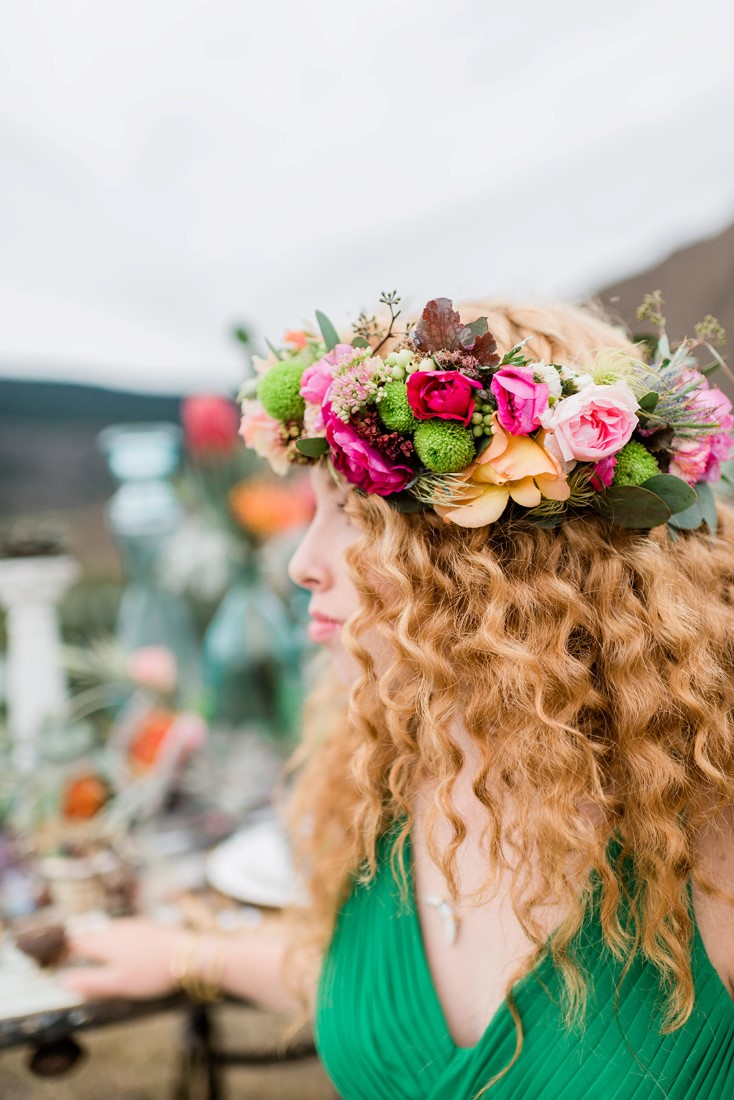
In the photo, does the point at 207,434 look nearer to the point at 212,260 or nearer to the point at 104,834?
the point at 212,260

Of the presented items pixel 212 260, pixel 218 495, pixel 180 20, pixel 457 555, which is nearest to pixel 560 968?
pixel 457 555

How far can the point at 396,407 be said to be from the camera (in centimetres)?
75

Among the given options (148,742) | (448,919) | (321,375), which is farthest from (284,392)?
(148,742)

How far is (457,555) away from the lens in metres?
0.81

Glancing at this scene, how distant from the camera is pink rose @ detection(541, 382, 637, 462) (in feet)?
2.34

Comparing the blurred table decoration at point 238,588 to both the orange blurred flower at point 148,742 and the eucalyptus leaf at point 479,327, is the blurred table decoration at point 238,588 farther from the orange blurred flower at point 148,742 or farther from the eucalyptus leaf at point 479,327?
the eucalyptus leaf at point 479,327

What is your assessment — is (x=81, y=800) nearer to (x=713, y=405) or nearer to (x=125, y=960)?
(x=125, y=960)

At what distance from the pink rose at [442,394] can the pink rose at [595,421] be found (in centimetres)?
9

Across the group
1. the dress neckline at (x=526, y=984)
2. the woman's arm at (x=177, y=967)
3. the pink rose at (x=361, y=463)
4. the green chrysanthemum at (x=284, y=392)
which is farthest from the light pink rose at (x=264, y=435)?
the woman's arm at (x=177, y=967)

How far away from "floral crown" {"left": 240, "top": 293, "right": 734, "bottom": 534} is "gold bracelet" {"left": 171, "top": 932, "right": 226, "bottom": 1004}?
807 millimetres

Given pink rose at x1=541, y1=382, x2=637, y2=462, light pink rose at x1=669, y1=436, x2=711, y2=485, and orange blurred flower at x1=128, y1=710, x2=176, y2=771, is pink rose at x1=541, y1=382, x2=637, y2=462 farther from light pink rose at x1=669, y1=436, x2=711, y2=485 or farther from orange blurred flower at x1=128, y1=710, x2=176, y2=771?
orange blurred flower at x1=128, y1=710, x2=176, y2=771

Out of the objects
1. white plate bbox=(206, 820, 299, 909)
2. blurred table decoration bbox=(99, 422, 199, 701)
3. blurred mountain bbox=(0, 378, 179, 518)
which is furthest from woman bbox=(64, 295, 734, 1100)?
blurred mountain bbox=(0, 378, 179, 518)

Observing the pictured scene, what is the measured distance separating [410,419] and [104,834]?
3.73ft

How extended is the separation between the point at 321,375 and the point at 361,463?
0.38ft
